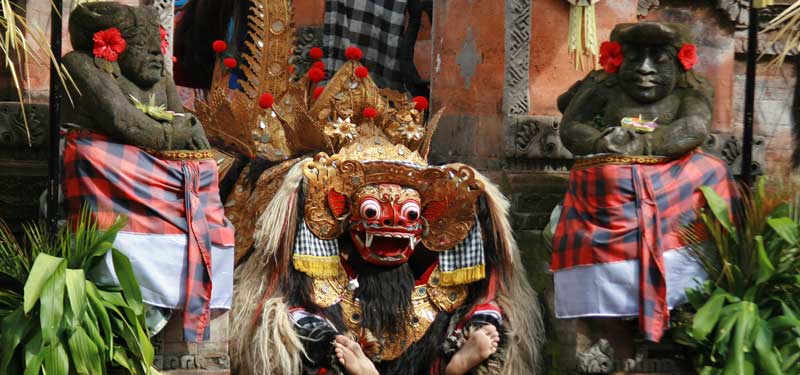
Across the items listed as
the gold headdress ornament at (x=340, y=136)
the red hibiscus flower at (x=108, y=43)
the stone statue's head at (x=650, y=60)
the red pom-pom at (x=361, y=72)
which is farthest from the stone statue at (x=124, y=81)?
the stone statue's head at (x=650, y=60)

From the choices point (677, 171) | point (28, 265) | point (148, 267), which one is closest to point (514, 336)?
point (677, 171)

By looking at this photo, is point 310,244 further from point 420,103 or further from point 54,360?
point 54,360

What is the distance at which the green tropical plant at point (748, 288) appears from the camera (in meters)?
8.72

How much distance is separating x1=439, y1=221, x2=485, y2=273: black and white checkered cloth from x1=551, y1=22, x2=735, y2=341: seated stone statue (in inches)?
15.9

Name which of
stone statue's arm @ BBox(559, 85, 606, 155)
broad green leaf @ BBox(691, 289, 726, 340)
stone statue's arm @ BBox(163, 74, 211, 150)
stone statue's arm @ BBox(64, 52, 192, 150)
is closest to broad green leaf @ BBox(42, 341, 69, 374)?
stone statue's arm @ BBox(64, 52, 192, 150)

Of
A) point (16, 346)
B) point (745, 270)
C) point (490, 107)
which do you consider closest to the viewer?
point (16, 346)

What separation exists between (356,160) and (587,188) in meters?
1.18

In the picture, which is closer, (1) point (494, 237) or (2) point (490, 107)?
(1) point (494, 237)

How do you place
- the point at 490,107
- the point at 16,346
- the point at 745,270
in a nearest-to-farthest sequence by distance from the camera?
the point at 16,346 < the point at 745,270 < the point at 490,107

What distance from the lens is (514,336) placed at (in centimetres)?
920

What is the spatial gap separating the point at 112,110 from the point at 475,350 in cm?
216

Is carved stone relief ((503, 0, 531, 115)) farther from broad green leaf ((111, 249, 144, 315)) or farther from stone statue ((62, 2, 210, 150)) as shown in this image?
broad green leaf ((111, 249, 144, 315))

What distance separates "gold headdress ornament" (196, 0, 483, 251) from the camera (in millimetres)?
9250

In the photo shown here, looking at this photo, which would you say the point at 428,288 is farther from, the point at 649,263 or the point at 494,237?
the point at 649,263
